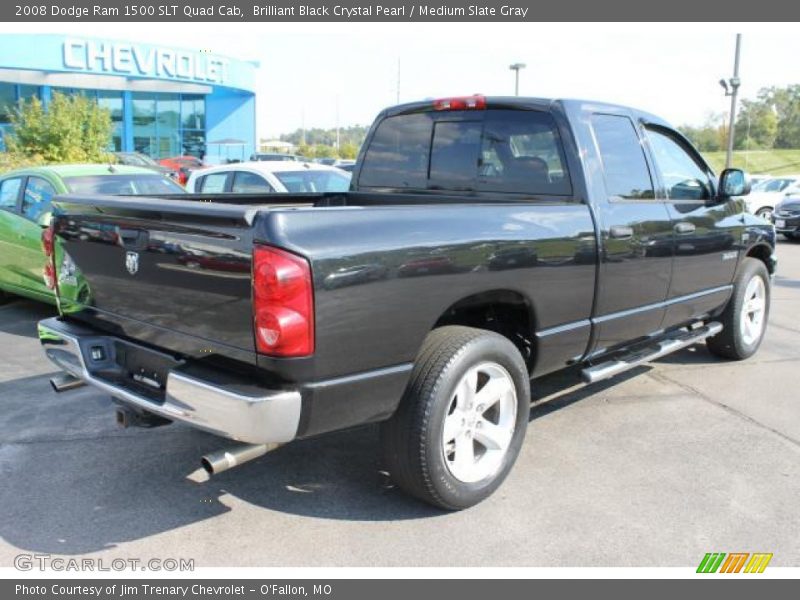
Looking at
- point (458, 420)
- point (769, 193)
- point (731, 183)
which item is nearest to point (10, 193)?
point (458, 420)

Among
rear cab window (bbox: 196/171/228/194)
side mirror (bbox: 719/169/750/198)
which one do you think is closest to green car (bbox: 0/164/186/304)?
rear cab window (bbox: 196/171/228/194)

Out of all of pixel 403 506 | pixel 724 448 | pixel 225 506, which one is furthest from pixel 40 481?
pixel 724 448

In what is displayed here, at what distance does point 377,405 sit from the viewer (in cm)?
309

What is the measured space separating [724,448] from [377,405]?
2402 millimetres

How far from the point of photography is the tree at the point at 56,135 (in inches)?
771

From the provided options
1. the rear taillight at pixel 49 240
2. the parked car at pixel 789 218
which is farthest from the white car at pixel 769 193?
the rear taillight at pixel 49 240

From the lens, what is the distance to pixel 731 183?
533cm

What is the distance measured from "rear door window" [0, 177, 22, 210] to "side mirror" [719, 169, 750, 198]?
676 cm

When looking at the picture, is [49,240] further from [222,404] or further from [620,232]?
[620,232]

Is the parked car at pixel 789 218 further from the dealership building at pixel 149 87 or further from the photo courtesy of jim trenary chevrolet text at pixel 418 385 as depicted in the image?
the dealership building at pixel 149 87

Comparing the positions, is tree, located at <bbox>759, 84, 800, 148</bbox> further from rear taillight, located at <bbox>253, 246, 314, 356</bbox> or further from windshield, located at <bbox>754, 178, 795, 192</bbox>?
rear taillight, located at <bbox>253, 246, 314, 356</bbox>

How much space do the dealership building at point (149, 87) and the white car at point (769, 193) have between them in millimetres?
23019

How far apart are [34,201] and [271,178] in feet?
8.84

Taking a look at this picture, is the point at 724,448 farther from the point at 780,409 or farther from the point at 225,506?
the point at 225,506
